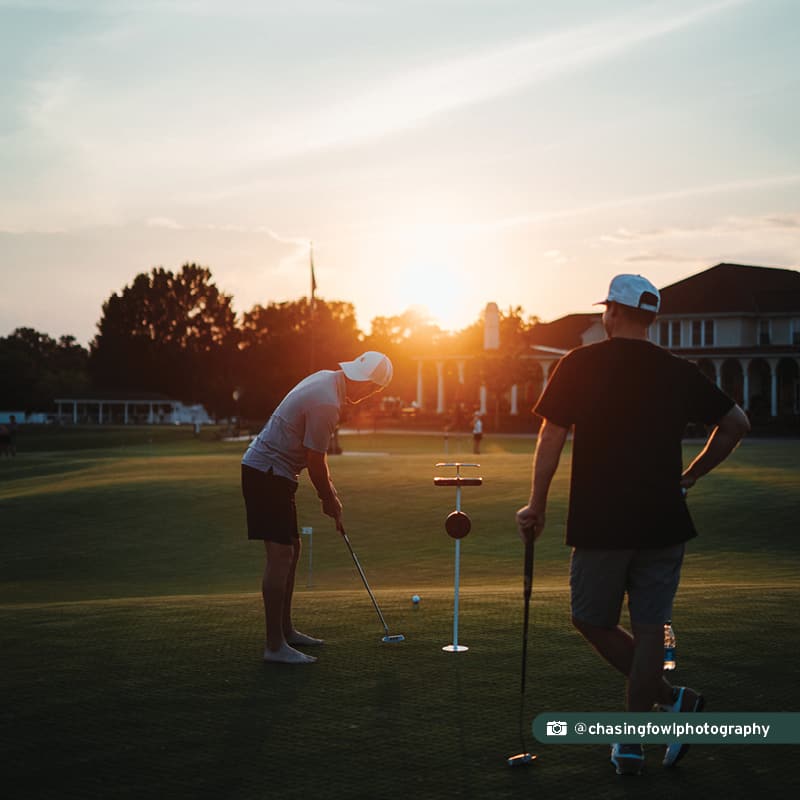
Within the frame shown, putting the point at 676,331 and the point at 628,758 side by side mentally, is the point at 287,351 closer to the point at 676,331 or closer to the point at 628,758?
the point at 676,331

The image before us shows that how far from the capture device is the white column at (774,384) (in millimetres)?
68938

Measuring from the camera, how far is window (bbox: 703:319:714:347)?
73.9 meters

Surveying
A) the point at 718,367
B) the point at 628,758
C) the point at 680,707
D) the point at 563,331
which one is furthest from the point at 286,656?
the point at 563,331

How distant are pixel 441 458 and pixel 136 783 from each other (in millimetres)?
34922

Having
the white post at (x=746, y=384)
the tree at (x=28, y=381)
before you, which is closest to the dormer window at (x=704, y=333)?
the white post at (x=746, y=384)

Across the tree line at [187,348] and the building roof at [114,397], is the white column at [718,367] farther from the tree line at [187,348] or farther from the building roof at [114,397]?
the building roof at [114,397]

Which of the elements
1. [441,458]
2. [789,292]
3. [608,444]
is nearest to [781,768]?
[608,444]

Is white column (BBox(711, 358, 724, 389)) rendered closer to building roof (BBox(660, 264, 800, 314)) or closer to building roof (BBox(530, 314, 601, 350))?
building roof (BBox(660, 264, 800, 314))

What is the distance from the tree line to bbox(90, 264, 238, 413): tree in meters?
0.13

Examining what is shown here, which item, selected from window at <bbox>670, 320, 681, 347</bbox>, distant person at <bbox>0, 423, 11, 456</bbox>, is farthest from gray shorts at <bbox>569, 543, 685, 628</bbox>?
window at <bbox>670, 320, 681, 347</bbox>

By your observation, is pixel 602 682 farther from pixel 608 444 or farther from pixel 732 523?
pixel 732 523

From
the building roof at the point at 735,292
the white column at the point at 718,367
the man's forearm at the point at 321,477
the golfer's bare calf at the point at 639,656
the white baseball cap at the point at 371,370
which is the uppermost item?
the building roof at the point at 735,292

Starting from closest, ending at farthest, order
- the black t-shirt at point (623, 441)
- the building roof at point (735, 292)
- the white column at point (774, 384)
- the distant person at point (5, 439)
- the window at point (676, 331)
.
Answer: the black t-shirt at point (623, 441) < the distant person at point (5, 439) < the white column at point (774, 384) < the building roof at point (735, 292) < the window at point (676, 331)

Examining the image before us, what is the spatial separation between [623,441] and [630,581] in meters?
0.67
